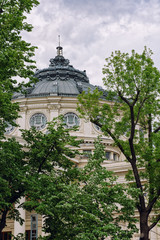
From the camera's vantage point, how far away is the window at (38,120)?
52553mm

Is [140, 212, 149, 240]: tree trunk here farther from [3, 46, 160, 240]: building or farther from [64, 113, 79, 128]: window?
[64, 113, 79, 128]: window

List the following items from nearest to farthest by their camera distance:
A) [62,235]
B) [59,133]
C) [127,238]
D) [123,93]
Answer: [127,238] → [62,235] → [59,133] → [123,93]

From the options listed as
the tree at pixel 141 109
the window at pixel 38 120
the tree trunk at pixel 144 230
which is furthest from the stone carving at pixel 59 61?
the tree trunk at pixel 144 230

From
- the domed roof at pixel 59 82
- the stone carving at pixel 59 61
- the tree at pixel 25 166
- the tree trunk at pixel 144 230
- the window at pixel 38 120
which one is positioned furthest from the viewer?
the stone carving at pixel 59 61

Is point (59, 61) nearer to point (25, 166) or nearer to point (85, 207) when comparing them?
point (25, 166)

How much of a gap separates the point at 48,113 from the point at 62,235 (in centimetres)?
3667

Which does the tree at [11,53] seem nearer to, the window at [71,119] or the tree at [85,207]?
the tree at [85,207]

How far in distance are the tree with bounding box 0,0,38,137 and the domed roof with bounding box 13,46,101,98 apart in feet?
110

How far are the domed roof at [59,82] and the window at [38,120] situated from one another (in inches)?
123

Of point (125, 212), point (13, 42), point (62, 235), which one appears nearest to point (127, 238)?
point (125, 212)

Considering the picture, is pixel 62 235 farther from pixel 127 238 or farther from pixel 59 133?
pixel 59 133

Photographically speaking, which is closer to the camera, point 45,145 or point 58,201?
point 58,201

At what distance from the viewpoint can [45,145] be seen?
61.4ft

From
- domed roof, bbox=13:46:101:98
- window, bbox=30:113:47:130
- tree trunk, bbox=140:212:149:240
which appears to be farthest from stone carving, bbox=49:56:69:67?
tree trunk, bbox=140:212:149:240
